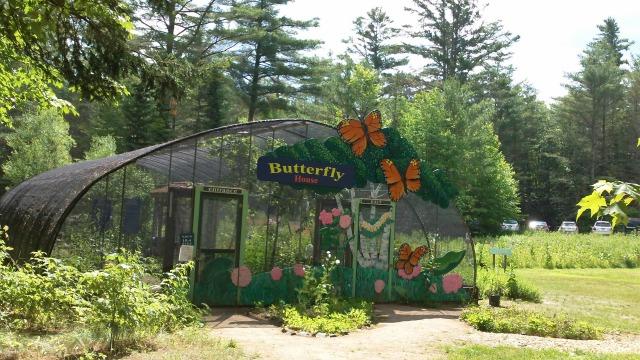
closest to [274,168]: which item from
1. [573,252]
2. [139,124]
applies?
[573,252]

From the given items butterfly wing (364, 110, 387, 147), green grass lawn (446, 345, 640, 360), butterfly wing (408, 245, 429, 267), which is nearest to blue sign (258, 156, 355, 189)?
butterfly wing (364, 110, 387, 147)

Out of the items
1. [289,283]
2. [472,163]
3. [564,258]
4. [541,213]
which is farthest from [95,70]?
[541,213]

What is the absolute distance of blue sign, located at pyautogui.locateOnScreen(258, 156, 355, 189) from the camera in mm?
11977

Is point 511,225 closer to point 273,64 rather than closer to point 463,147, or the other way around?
point 463,147

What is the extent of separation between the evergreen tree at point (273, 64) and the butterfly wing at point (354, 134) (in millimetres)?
25135

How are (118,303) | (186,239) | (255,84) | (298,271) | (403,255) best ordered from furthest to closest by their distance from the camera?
(255,84)
(403,255)
(298,271)
(186,239)
(118,303)

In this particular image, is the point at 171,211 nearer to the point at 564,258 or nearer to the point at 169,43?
the point at 564,258

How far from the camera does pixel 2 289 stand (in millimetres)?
7074

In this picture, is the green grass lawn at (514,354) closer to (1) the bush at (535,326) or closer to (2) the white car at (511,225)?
(1) the bush at (535,326)

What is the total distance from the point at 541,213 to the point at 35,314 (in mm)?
55268

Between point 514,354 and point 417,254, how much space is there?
18.6ft

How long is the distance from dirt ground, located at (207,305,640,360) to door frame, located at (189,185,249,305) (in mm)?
901

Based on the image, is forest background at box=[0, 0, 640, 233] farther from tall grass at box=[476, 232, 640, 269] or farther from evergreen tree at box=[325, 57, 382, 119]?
tall grass at box=[476, 232, 640, 269]

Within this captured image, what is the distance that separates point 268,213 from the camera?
39.7 ft
